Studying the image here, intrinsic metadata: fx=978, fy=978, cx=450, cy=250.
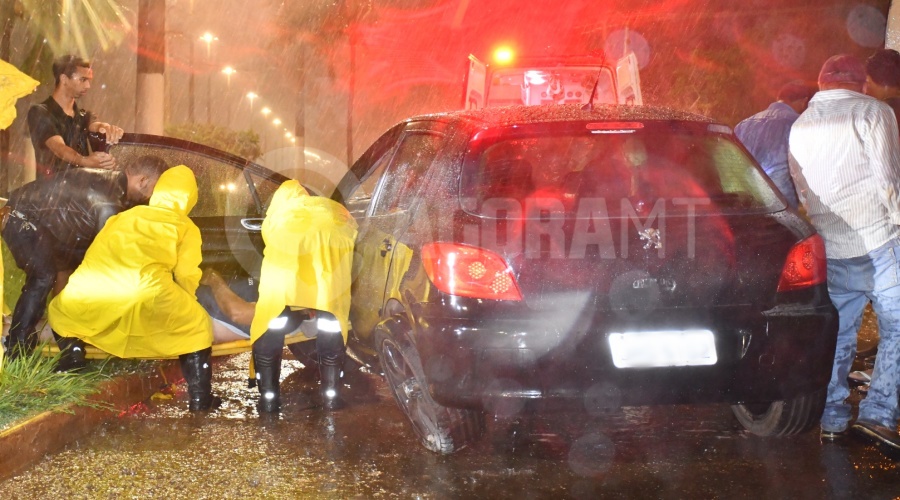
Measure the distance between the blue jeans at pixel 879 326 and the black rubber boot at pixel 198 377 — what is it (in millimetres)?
3142

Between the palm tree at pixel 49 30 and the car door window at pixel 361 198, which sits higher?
the palm tree at pixel 49 30

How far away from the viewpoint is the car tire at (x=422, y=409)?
4109 mm

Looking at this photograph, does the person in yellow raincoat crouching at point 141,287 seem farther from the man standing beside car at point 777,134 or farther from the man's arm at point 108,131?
the man standing beside car at point 777,134

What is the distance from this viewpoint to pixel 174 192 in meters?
5.13

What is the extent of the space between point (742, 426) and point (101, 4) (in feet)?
34.7

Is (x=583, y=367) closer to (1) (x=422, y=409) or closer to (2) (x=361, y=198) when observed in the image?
(1) (x=422, y=409)

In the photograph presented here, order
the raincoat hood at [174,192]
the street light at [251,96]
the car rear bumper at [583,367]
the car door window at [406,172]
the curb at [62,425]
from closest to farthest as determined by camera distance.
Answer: the car rear bumper at [583,367] < the curb at [62,425] < the car door window at [406,172] < the raincoat hood at [174,192] < the street light at [251,96]

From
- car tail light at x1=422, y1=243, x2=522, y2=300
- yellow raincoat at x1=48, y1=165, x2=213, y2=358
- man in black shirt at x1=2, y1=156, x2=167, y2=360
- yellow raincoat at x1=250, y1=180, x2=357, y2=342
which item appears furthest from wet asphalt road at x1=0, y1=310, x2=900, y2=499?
man in black shirt at x1=2, y1=156, x2=167, y2=360

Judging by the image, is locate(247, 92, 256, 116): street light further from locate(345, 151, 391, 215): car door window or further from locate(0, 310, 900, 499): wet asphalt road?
locate(0, 310, 900, 499): wet asphalt road

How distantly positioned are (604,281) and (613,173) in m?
0.62

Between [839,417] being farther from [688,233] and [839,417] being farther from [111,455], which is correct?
[111,455]

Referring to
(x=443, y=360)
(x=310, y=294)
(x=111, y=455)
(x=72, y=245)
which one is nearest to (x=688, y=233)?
(x=443, y=360)

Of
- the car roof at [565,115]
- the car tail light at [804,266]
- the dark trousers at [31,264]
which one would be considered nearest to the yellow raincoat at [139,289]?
the dark trousers at [31,264]

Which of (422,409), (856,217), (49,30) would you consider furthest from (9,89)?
(49,30)
